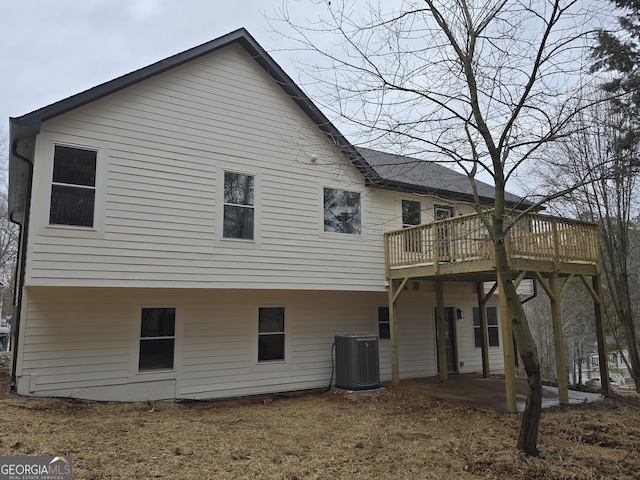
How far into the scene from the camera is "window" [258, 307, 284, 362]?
10.3 m

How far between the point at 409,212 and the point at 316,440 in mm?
7570

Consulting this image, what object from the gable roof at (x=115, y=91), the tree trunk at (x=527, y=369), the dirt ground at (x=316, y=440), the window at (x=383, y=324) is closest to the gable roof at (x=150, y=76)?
the gable roof at (x=115, y=91)

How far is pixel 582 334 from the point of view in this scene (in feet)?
89.4

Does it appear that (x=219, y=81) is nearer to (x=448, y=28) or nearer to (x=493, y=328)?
(x=448, y=28)

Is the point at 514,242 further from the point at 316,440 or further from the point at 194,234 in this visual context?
the point at 194,234

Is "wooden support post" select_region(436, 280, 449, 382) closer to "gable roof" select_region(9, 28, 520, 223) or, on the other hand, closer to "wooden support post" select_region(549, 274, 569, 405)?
"gable roof" select_region(9, 28, 520, 223)

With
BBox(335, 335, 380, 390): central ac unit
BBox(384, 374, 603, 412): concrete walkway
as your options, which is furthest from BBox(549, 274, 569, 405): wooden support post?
BBox(335, 335, 380, 390): central ac unit

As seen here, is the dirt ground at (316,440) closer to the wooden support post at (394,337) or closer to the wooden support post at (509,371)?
the wooden support post at (509,371)

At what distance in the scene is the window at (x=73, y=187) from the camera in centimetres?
760

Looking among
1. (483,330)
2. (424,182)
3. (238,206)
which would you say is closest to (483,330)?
(483,330)

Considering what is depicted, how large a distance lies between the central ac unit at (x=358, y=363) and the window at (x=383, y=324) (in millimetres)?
1897

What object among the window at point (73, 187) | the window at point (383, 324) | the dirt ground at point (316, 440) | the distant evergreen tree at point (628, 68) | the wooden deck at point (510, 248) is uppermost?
the distant evergreen tree at point (628, 68)

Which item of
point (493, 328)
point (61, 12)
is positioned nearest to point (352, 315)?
point (493, 328)

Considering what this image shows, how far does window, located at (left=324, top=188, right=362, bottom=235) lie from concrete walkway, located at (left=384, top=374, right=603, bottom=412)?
3945 mm
